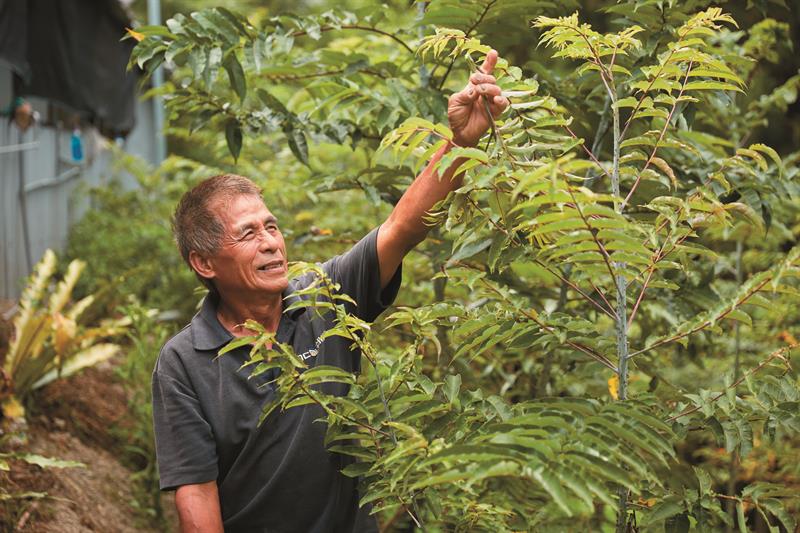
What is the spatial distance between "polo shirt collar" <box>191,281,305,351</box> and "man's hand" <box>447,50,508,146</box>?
0.68 m

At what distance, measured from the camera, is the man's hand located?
2.01 metres

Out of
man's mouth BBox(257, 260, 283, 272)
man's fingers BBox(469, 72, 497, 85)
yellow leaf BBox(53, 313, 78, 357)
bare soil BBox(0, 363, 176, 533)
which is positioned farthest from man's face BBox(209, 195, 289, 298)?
yellow leaf BBox(53, 313, 78, 357)

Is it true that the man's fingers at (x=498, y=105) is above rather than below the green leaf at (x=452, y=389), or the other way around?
above

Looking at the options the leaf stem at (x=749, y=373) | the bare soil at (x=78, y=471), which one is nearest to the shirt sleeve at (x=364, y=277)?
the leaf stem at (x=749, y=373)

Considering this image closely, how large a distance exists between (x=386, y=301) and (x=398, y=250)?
0.19 meters

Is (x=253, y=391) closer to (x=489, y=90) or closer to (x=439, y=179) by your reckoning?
(x=439, y=179)

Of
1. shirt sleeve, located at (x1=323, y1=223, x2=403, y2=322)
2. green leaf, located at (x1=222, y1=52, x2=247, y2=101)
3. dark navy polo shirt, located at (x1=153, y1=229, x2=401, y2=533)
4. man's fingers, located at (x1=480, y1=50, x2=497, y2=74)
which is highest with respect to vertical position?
man's fingers, located at (x1=480, y1=50, x2=497, y2=74)

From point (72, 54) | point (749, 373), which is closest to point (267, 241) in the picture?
point (749, 373)

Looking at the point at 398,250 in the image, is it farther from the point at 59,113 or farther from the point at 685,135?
the point at 59,113

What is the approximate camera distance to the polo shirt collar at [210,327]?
8.14 feet

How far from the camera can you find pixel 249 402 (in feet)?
7.90

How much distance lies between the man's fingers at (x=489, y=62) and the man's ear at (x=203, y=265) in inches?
39.4

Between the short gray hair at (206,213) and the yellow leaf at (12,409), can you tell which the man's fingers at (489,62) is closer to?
the short gray hair at (206,213)

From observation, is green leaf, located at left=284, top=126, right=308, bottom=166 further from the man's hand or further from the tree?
the man's hand
